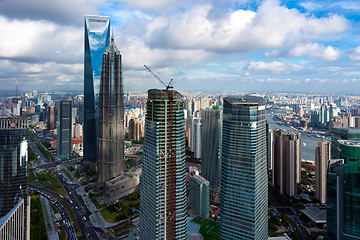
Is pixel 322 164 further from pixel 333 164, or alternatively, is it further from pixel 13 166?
pixel 13 166

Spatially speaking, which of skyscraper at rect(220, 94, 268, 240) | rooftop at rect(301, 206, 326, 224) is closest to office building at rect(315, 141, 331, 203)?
rooftop at rect(301, 206, 326, 224)

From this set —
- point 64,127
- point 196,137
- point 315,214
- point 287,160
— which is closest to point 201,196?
point 315,214

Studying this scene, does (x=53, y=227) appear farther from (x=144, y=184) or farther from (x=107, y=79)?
(x=107, y=79)

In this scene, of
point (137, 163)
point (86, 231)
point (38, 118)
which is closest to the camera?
point (86, 231)

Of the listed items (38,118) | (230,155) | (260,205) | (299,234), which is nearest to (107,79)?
(230,155)

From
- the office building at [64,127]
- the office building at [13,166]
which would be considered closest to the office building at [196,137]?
the office building at [64,127]

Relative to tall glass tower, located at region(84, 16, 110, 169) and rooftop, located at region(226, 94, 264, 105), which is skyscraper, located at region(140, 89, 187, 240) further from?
tall glass tower, located at region(84, 16, 110, 169)
